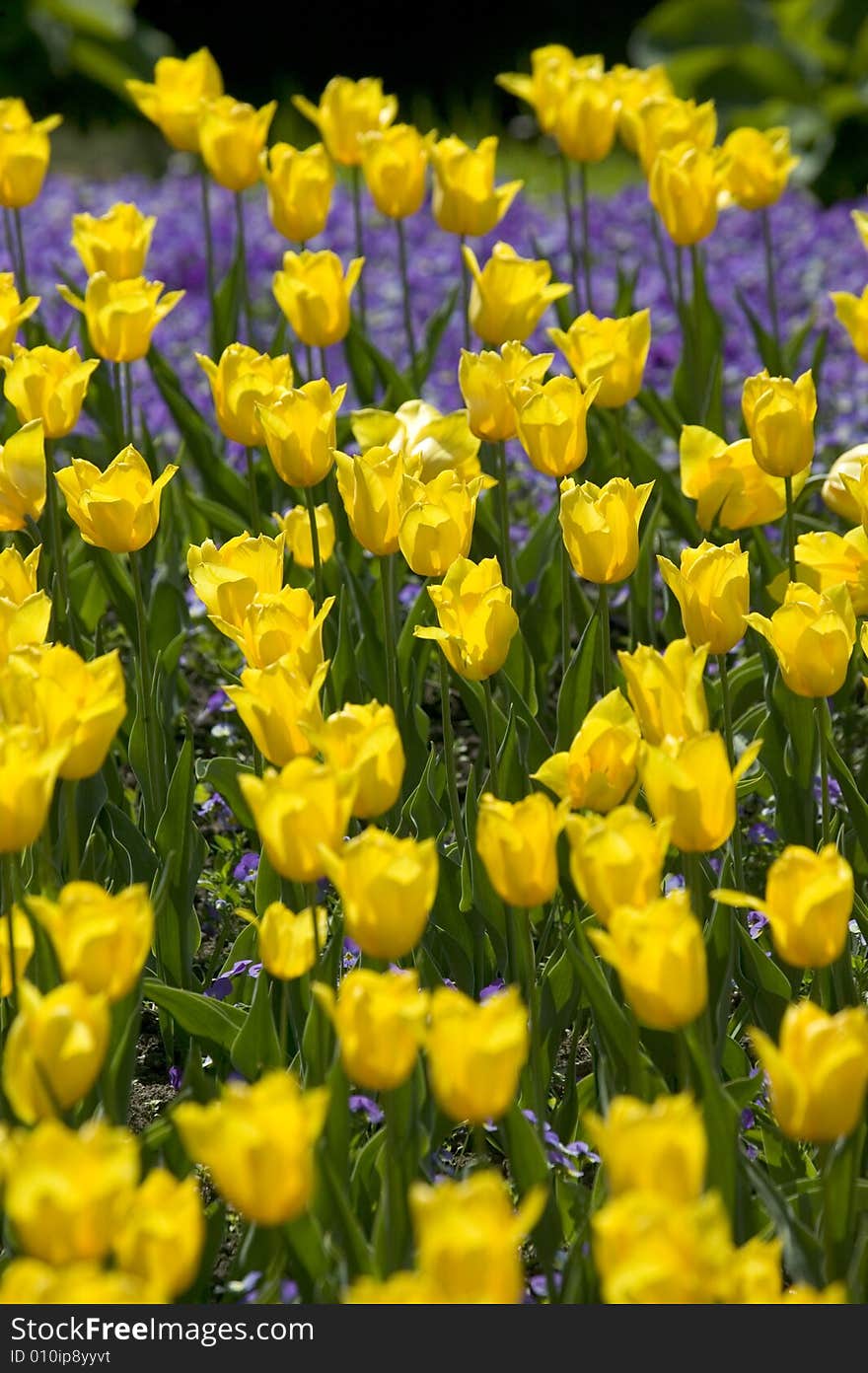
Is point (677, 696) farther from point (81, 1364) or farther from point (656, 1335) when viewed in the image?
point (81, 1364)

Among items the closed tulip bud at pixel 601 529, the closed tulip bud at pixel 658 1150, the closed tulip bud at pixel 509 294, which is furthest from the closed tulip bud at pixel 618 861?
the closed tulip bud at pixel 509 294

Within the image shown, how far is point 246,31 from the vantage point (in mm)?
11406

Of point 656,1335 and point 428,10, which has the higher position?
point 656,1335

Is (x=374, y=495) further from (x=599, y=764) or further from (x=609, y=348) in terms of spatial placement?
(x=609, y=348)

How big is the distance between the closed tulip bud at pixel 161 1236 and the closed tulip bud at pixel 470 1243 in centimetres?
19

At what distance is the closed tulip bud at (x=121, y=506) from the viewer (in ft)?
7.37

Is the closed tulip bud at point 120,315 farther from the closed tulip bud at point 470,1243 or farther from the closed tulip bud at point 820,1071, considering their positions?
the closed tulip bud at point 470,1243

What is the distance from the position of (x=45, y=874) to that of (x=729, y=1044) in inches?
33.8

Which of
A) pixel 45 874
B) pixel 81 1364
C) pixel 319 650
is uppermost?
pixel 319 650

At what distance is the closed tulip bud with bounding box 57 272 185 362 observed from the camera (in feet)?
9.21

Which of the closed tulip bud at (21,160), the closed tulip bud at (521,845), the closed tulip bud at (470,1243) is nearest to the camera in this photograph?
the closed tulip bud at (470,1243)

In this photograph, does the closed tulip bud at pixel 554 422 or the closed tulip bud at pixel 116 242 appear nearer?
the closed tulip bud at pixel 554 422

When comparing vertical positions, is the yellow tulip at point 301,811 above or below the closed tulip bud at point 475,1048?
above

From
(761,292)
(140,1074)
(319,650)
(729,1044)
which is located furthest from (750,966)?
(761,292)
